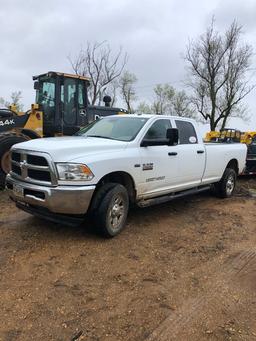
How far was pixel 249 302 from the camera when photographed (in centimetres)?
397

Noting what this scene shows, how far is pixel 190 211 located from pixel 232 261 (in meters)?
2.61

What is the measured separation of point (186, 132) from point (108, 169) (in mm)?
2696

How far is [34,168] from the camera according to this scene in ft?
17.4

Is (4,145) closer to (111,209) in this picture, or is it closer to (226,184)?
(111,209)

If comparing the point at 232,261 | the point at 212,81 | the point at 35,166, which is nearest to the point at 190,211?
the point at 232,261

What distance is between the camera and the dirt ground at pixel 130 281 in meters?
3.44

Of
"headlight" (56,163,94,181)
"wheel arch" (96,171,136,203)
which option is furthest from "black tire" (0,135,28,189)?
"headlight" (56,163,94,181)

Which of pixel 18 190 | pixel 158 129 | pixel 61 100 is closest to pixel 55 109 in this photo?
pixel 61 100

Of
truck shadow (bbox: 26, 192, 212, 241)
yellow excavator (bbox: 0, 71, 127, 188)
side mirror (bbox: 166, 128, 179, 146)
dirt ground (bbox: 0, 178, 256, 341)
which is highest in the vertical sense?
yellow excavator (bbox: 0, 71, 127, 188)

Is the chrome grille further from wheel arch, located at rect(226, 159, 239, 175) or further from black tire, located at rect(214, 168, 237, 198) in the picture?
wheel arch, located at rect(226, 159, 239, 175)

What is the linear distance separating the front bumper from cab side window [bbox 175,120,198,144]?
2.83m

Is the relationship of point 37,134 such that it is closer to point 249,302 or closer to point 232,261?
point 232,261

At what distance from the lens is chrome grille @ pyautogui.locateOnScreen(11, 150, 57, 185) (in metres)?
5.11

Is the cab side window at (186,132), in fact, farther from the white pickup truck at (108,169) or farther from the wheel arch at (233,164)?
the wheel arch at (233,164)
